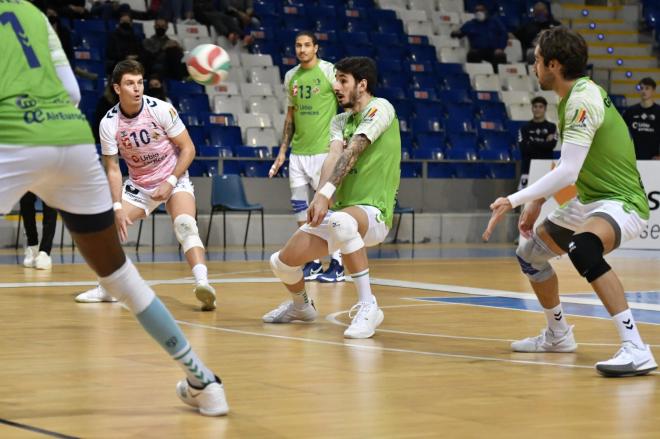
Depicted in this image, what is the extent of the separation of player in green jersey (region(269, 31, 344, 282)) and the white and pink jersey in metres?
2.77

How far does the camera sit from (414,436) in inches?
178

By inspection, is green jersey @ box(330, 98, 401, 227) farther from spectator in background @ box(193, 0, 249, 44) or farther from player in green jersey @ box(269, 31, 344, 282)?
spectator in background @ box(193, 0, 249, 44)

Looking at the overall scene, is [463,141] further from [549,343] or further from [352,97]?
[549,343]

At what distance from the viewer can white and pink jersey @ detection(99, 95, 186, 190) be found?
31.1 ft

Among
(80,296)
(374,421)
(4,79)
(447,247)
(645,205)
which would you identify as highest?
(4,79)

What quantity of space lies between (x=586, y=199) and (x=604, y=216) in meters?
0.25

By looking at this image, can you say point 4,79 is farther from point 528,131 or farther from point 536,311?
point 528,131

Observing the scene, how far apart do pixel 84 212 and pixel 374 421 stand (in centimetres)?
141

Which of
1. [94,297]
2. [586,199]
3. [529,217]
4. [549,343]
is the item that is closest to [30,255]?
[94,297]

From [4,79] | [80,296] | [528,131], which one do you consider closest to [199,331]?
[80,296]

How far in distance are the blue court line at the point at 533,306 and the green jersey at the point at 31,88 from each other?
516 cm

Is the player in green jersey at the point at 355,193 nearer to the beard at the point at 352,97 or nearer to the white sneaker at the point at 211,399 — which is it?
the beard at the point at 352,97

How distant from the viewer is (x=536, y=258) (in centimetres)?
680

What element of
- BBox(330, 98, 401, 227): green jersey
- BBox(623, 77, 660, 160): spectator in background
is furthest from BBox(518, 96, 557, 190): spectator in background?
BBox(330, 98, 401, 227): green jersey
